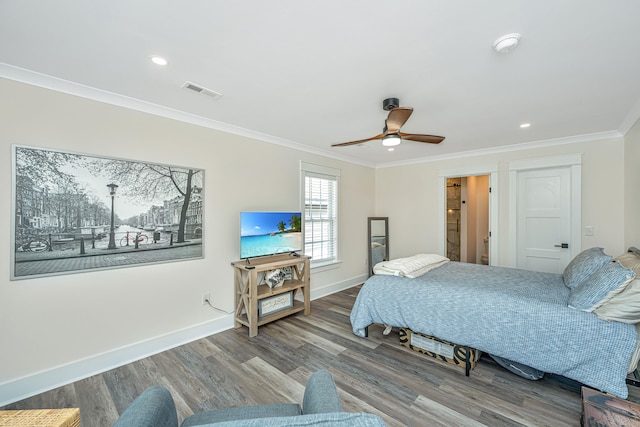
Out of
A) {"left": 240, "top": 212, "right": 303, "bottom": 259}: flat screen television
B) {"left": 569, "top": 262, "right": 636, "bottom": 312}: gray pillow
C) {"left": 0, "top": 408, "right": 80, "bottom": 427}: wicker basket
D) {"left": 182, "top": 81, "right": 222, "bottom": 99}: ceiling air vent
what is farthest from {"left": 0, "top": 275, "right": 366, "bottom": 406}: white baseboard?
{"left": 569, "top": 262, "right": 636, "bottom": 312}: gray pillow

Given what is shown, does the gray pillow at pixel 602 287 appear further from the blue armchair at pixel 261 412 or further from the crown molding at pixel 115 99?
the crown molding at pixel 115 99

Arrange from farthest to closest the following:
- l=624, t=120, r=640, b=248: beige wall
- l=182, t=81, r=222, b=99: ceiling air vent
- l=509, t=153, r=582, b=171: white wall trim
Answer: l=509, t=153, r=582, b=171: white wall trim < l=624, t=120, r=640, b=248: beige wall < l=182, t=81, r=222, b=99: ceiling air vent

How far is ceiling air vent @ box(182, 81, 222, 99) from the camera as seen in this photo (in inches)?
89.9

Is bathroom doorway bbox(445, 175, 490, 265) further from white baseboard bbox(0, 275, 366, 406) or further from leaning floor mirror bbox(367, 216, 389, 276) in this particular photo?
white baseboard bbox(0, 275, 366, 406)

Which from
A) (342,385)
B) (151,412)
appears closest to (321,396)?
(151,412)

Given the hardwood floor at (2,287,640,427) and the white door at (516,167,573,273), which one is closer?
the hardwood floor at (2,287,640,427)

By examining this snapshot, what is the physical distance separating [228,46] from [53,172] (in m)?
1.79

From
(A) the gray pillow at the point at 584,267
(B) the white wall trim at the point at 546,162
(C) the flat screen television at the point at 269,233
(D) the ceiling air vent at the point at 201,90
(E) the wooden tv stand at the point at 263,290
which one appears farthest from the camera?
(B) the white wall trim at the point at 546,162

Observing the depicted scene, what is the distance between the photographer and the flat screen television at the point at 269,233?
10.6 feet

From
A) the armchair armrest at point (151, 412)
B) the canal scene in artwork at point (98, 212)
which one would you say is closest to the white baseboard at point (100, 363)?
the canal scene in artwork at point (98, 212)

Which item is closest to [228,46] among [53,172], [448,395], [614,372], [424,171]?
[53,172]

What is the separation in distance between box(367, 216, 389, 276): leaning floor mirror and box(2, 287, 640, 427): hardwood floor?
257 cm

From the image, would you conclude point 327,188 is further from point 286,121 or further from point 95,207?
point 95,207

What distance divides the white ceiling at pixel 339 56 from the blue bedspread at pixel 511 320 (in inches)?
69.6
